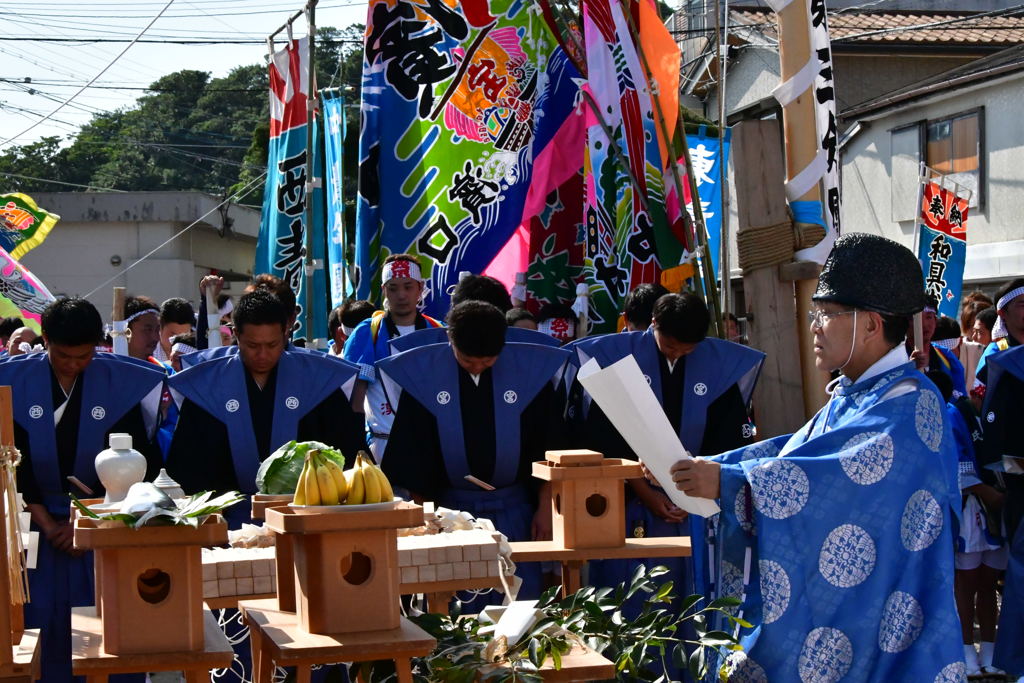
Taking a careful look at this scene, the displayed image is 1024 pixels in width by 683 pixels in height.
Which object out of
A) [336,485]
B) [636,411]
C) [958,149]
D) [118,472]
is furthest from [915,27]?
[336,485]

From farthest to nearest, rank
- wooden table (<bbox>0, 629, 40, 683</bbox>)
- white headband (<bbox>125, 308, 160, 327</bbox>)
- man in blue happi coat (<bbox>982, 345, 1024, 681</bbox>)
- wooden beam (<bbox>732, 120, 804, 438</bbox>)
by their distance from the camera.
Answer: white headband (<bbox>125, 308, 160, 327</bbox>) < man in blue happi coat (<bbox>982, 345, 1024, 681</bbox>) < wooden beam (<bbox>732, 120, 804, 438</bbox>) < wooden table (<bbox>0, 629, 40, 683</bbox>)

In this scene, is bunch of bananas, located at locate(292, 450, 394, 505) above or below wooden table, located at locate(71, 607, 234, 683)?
above

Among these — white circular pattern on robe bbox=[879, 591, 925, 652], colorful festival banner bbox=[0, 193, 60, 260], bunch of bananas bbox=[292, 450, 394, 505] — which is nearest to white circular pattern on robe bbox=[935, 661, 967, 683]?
white circular pattern on robe bbox=[879, 591, 925, 652]

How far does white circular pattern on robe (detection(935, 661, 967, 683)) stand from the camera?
146 inches

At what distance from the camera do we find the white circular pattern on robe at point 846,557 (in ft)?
12.3

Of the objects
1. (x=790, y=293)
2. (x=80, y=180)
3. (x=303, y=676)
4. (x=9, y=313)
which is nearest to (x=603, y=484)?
(x=790, y=293)

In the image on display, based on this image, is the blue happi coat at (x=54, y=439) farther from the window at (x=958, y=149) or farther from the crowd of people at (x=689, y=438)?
the window at (x=958, y=149)

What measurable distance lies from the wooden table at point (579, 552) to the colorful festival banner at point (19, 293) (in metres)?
7.19

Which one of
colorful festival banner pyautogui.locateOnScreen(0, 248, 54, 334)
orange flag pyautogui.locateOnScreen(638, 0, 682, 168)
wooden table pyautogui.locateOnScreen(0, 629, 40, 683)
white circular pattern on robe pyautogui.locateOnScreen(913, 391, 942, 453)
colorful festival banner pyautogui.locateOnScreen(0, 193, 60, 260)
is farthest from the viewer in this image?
colorful festival banner pyautogui.locateOnScreen(0, 193, 60, 260)

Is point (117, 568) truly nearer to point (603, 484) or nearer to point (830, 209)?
point (603, 484)

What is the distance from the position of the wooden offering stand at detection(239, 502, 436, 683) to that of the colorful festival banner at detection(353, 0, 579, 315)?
5.26 metres

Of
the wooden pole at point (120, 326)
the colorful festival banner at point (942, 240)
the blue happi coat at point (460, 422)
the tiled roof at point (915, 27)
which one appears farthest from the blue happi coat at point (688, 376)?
the tiled roof at point (915, 27)

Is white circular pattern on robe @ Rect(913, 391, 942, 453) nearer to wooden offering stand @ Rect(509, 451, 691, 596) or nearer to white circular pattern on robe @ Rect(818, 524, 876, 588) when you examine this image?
white circular pattern on robe @ Rect(818, 524, 876, 588)

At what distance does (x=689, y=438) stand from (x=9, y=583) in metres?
3.98
